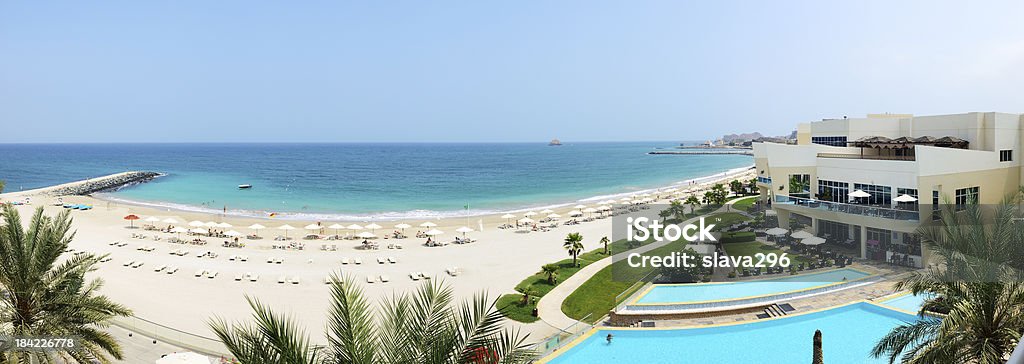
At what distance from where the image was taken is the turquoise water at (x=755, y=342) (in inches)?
622

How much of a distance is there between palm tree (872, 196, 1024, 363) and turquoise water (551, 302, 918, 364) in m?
5.05

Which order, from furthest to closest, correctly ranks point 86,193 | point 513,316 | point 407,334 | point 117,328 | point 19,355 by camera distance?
point 86,193 < point 513,316 < point 117,328 < point 19,355 < point 407,334

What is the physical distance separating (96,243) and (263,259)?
13.5 m

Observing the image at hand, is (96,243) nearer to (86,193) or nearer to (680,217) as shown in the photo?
(680,217)

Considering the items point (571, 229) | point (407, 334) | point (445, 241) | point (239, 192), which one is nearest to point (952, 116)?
point (571, 229)

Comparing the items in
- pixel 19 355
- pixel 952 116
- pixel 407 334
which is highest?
pixel 952 116

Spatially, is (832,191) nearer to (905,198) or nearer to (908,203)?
(908,203)

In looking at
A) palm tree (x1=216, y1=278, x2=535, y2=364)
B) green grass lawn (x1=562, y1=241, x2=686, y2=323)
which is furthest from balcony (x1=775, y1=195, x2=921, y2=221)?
palm tree (x1=216, y1=278, x2=535, y2=364)

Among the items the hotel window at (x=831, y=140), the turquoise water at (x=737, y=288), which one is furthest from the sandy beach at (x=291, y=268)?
the hotel window at (x=831, y=140)

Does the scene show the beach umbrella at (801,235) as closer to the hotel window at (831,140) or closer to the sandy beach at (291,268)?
the hotel window at (831,140)

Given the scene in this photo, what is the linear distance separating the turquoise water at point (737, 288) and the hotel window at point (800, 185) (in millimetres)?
7569

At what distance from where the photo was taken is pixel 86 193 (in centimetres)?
7412

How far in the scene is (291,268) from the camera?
29484 mm

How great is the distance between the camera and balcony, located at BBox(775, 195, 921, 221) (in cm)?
2345
